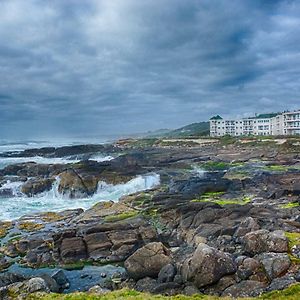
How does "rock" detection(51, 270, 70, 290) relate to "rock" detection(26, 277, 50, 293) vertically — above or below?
below

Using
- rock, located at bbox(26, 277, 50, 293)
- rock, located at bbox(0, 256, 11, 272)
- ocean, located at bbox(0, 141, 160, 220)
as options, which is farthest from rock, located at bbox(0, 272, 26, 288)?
ocean, located at bbox(0, 141, 160, 220)

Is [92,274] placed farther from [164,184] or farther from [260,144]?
[260,144]

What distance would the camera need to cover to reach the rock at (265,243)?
2019cm

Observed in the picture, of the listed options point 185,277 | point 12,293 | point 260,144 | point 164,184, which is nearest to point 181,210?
point 185,277

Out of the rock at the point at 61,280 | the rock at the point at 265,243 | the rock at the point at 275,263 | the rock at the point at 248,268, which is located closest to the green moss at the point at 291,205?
the rock at the point at 265,243

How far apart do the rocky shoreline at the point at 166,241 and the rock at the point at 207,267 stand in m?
0.05

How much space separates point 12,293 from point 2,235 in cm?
1624

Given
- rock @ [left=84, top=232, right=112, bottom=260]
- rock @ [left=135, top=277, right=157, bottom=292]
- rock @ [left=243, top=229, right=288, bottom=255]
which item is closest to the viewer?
rock @ [left=135, top=277, right=157, bottom=292]

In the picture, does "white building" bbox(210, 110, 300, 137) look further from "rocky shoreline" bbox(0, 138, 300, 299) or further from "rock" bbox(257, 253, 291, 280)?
"rock" bbox(257, 253, 291, 280)

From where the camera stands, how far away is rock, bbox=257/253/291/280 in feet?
57.9

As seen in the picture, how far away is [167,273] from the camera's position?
19.4 m

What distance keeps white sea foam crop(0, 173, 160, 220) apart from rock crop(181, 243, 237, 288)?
27.0 meters

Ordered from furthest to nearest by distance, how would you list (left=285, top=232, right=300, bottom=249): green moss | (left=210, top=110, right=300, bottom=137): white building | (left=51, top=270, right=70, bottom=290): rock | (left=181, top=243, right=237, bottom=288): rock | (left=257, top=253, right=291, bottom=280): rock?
(left=210, top=110, right=300, bottom=137): white building → (left=51, top=270, right=70, bottom=290): rock → (left=285, top=232, right=300, bottom=249): green moss → (left=181, top=243, right=237, bottom=288): rock → (left=257, top=253, right=291, bottom=280): rock

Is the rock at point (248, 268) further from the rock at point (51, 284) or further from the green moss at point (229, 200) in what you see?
the green moss at point (229, 200)
